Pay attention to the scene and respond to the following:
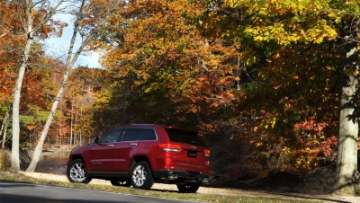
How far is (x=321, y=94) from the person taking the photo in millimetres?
19594

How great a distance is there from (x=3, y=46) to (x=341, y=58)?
64.9 feet

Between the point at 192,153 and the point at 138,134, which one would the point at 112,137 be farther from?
the point at 192,153

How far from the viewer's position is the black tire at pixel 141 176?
58.7ft

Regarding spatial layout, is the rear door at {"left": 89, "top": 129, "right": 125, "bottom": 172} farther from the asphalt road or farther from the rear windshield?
the asphalt road

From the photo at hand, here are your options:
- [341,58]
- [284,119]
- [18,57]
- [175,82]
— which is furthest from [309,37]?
[18,57]

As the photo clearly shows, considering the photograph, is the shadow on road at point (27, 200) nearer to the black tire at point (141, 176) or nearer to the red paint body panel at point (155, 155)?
the red paint body panel at point (155, 155)

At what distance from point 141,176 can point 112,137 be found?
74.1 inches

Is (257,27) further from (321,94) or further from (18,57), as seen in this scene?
(18,57)

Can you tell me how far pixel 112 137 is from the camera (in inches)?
763

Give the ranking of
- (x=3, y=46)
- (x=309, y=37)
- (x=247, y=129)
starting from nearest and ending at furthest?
(x=309, y=37) → (x=247, y=129) → (x=3, y=46)

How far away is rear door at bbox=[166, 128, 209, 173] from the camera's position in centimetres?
1767

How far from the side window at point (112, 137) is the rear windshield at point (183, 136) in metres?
1.95

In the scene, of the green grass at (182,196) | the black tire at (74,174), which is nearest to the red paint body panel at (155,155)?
the black tire at (74,174)

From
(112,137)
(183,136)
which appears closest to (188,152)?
(183,136)
